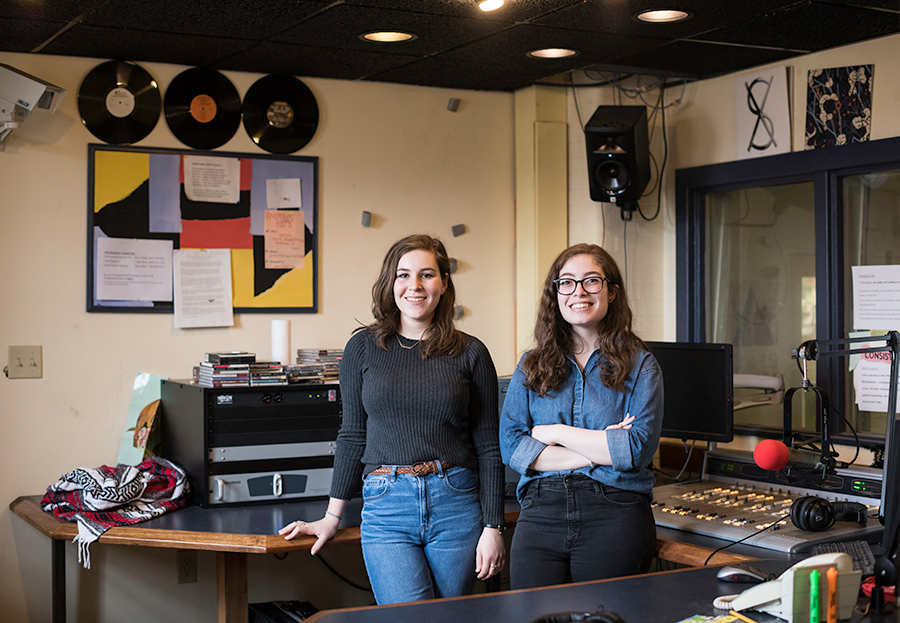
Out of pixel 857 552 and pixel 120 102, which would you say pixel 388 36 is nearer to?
pixel 120 102

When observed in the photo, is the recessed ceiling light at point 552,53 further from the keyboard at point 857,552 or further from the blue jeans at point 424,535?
the keyboard at point 857,552

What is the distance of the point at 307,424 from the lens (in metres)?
2.91

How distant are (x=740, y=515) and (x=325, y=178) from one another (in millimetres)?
1958

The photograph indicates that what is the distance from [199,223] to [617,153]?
159cm

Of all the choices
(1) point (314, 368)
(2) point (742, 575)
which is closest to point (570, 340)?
(2) point (742, 575)

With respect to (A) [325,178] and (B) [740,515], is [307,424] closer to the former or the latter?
(A) [325,178]

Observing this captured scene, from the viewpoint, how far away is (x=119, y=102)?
321 cm

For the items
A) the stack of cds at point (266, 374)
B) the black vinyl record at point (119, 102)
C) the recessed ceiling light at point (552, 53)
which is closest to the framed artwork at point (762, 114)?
the recessed ceiling light at point (552, 53)

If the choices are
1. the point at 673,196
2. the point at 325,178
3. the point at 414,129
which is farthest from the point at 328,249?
the point at 673,196

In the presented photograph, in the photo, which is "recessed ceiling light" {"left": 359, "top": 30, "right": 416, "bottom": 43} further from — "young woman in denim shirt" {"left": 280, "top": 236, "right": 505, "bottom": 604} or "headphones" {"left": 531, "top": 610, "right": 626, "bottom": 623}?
"headphones" {"left": 531, "top": 610, "right": 626, "bottom": 623}

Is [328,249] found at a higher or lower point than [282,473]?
higher

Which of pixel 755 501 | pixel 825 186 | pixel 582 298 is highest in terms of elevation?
pixel 825 186

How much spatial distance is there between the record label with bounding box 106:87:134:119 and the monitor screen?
6.53ft

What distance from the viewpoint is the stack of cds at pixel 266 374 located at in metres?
2.88
